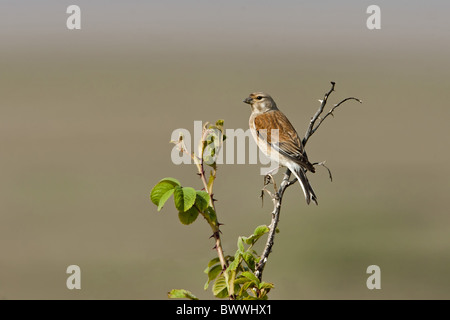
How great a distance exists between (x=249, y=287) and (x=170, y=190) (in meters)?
0.36

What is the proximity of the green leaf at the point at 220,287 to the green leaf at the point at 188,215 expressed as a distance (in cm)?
20

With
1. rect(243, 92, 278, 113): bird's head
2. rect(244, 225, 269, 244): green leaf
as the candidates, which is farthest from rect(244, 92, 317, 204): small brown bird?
rect(244, 225, 269, 244): green leaf

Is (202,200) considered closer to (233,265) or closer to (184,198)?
(184,198)

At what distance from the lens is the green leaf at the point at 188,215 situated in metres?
2.15

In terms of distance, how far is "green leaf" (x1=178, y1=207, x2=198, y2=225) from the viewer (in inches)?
84.8

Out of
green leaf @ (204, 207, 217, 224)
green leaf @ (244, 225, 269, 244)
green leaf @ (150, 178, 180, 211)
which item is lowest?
green leaf @ (244, 225, 269, 244)

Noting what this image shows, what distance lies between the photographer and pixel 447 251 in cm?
1424

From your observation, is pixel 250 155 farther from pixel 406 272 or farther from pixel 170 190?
pixel 406 272

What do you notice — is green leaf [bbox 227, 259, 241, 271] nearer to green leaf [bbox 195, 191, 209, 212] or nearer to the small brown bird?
green leaf [bbox 195, 191, 209, 212]

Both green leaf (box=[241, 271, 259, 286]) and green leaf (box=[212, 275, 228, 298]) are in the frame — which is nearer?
green leaf (box=[241, 271, 259, 286])

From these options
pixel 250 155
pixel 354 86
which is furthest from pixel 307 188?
pixel 354 86

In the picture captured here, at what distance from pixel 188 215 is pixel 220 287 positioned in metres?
0.24

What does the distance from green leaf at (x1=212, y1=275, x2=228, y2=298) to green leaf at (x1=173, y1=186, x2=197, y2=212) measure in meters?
0.29

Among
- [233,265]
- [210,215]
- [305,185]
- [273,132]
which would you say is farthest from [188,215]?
[273,132]
